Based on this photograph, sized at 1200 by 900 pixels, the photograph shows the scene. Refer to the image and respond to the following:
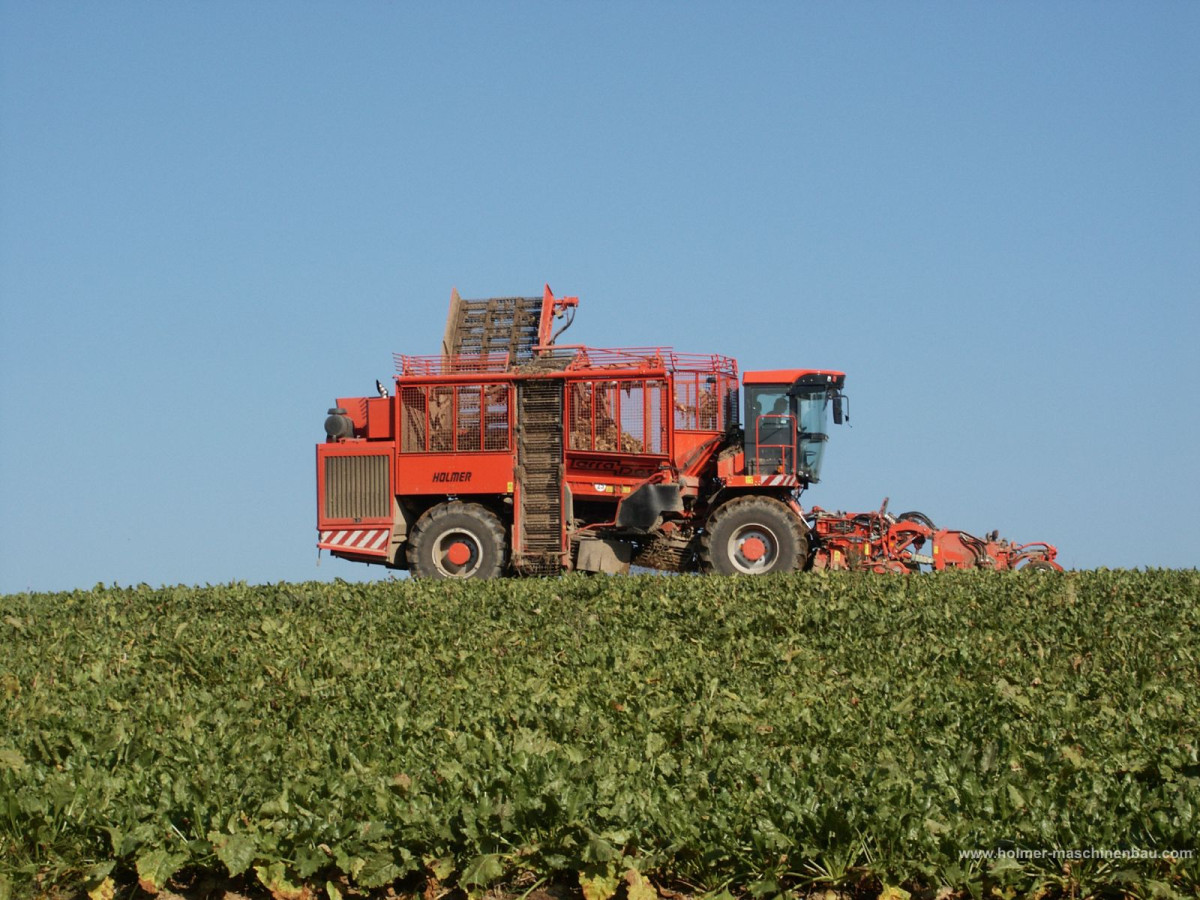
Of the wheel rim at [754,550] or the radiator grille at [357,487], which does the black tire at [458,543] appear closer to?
the radiator grille at [357,487]

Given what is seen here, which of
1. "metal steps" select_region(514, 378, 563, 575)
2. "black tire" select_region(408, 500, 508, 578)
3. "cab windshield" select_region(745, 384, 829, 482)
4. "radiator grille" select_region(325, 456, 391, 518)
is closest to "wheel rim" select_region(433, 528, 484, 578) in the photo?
"black tire" select_region(408, 500, 508, 578)

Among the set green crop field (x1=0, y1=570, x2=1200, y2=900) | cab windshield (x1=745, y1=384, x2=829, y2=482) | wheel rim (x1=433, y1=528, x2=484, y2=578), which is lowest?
green crop field (x1=0, y1=570, x2=1200, y2=900)

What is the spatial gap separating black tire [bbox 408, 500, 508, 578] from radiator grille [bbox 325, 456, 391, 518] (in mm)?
745

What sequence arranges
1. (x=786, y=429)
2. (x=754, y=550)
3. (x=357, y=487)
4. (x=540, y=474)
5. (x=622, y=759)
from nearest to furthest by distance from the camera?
(x=622, y=759)
(x=754, y=550)
(x=786, y=429)
(x=540, y=474)
(x=357, y=487)

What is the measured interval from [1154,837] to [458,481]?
47.1ft

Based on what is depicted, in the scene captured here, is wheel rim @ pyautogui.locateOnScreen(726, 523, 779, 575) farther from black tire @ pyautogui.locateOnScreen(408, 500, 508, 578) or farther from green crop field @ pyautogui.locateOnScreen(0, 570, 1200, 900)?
green crop field @ pyautogui.locateOnScreen(0, 570, 1200, 900)

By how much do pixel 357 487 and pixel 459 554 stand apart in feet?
6.29

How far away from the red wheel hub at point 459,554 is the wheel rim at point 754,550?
3.77 metres

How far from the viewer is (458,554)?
18.9 m

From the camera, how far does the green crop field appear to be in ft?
18.9

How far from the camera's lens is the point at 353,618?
1258 cm

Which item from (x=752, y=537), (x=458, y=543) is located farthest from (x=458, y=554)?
(x=752, y=537)

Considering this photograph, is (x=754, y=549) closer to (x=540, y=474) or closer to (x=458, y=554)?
(x=540, y=474)

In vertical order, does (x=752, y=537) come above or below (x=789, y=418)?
below
